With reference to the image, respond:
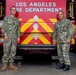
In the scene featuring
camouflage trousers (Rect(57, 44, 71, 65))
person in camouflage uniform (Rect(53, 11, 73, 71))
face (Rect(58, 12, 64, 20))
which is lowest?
camouflage trousers (Rect(57, 44, 71, 65))

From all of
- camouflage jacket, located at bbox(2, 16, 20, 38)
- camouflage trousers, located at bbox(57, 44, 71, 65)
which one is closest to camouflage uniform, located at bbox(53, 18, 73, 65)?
camouflage trousers, located at bbox(57, 44, 71, 65)

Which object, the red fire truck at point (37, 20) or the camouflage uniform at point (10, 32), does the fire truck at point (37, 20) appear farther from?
the camouflage uniform at point (10, 32)

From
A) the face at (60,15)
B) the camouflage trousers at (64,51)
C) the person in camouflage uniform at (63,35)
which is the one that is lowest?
the camouflage trousers at (64,51)

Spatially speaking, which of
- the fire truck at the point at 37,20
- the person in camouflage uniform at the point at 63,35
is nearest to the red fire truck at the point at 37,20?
the fire truck at the point at 37,20

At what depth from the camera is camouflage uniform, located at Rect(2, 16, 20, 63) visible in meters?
7.71

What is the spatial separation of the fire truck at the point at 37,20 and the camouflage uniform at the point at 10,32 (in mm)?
250

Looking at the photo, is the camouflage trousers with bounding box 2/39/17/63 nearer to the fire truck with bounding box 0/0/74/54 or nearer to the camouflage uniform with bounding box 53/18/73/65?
the fire truck with bounding box 0/0/74/54

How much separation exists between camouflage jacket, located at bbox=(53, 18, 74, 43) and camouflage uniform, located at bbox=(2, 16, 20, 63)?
1035 millimetres

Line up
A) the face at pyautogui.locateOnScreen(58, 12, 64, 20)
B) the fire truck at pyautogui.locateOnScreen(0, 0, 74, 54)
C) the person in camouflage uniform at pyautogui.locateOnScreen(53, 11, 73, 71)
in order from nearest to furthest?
the face at pyautogui.locateOnScreen(58, 12, 64, 20) → the person in camouflage uniform at pyautogui.locateOnScreen(53, 11, 73, 71) → the fire truck at pyautogui.locateOnScreen(0, 0, 74, 54)

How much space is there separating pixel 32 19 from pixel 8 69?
1.54 meters

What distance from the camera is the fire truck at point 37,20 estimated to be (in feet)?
26.1

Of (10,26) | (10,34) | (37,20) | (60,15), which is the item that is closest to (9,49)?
(10,34)

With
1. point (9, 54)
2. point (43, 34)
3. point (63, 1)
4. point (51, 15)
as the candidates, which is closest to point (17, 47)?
point (9, 54)

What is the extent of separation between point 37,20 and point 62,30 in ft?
2.45
